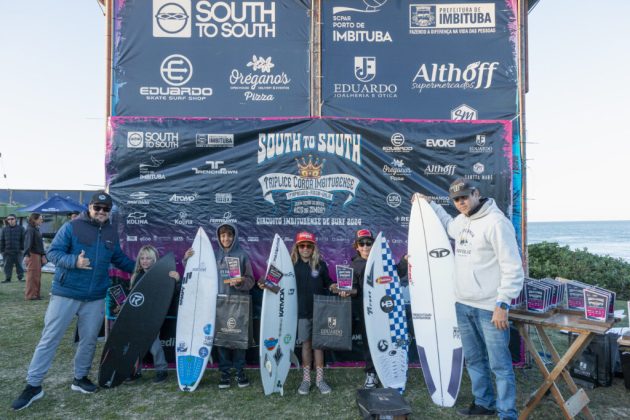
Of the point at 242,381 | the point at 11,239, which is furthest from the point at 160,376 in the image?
the point at 11,239

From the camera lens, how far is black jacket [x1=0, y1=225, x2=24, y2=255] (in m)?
7.66

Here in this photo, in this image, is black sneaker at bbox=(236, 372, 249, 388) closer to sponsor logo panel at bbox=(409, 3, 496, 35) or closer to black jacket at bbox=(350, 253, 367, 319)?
black jacket at bbox=(350, 253, 367, 319)

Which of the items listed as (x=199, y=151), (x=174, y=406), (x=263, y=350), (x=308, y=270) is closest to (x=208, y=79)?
(x=199, y=151)

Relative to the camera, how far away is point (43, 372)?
2.98 metres

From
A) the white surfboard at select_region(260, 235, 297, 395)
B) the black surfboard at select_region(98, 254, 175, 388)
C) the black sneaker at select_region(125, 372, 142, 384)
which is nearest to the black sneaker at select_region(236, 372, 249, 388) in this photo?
the white surfboard at select_region(260, 235, 297, 395)

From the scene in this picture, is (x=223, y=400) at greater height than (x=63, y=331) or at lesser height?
lesser

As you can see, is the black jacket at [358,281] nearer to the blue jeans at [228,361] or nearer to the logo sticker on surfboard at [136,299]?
the blue jeans at [228,361]

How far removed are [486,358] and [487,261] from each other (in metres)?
0.76

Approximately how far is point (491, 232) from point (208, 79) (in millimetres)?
3085

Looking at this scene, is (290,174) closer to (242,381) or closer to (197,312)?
(197,312)

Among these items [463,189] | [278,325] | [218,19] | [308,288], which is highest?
[218,19]

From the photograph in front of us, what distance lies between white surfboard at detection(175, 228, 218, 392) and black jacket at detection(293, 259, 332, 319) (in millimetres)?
778

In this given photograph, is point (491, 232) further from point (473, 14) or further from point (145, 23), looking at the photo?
point (145, 23)

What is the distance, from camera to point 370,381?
10.7 ft
